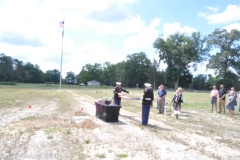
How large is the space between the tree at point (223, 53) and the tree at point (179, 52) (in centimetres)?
870

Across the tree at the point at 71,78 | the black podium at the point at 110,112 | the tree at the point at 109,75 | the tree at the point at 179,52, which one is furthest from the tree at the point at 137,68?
the black podium at the point at 110,112

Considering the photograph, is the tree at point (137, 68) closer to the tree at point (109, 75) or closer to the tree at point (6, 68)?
the tree at point (109, 75)

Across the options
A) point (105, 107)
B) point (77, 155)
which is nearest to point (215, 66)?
point (105, 107)

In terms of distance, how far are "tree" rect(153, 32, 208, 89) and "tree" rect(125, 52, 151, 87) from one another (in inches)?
1498

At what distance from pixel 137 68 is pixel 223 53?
2344 inches

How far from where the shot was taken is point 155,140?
29.8 feet

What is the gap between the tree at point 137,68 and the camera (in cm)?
12581

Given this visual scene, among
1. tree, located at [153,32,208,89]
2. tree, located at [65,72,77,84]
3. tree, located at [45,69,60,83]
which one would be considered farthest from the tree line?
tree, located at [65,72,77,84]

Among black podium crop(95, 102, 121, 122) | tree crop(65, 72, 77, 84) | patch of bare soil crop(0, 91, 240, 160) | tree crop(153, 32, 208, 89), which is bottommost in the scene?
patch of bare soil crop(0, 91, 240, 160)

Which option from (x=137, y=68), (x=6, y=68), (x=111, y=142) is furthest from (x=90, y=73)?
(x=111, y=142)

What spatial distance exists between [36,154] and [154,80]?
110 meters

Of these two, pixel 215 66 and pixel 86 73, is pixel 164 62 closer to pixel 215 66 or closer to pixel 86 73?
pixel 215 66

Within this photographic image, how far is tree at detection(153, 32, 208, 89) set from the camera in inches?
3226

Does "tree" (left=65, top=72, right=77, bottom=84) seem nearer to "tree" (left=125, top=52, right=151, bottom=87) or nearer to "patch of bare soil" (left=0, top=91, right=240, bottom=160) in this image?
"tree" (left=125, top=52, right=151, bottom=87)
